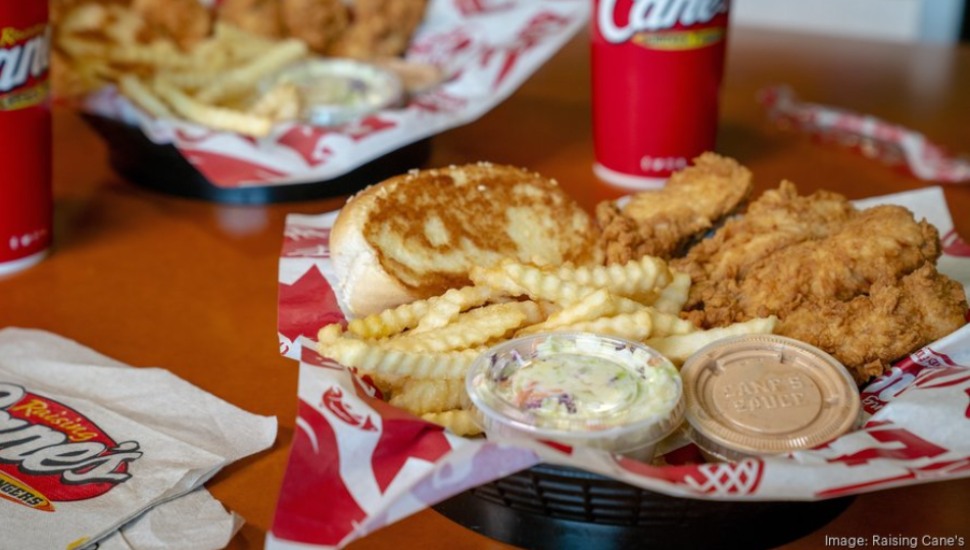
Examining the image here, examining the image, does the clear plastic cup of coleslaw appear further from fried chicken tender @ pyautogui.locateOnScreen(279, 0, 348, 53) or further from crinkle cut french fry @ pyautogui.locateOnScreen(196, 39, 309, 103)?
fried chicken tender @ pyautogui.locateOnScreen(279, 0, 348, 53)

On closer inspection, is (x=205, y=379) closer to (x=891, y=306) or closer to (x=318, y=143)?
(x=318, y=143)

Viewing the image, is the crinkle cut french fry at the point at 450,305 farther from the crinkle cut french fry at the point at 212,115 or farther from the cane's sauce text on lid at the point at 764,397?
the crinkle cut french fry at the point at 212,115

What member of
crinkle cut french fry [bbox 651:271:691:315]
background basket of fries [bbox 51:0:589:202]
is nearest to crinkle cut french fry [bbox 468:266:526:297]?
crinkle cut french fry [bbox 651:271:691:315]

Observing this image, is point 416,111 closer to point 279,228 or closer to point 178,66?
point 279,228

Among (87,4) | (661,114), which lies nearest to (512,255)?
(661,114)

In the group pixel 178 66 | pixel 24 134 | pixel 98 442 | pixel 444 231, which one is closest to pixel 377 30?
pixel 178 66

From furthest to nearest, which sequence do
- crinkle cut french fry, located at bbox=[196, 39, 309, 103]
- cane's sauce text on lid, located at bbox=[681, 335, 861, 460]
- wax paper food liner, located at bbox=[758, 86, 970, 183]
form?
wax paper food liner, located at bbox=[758, 86, 970, 183], crinkle cut french fry, located at bbox=[196, 39, 309, 103], cane's sauce text on lid, located at bbox=[681, 335, 861, 460]
